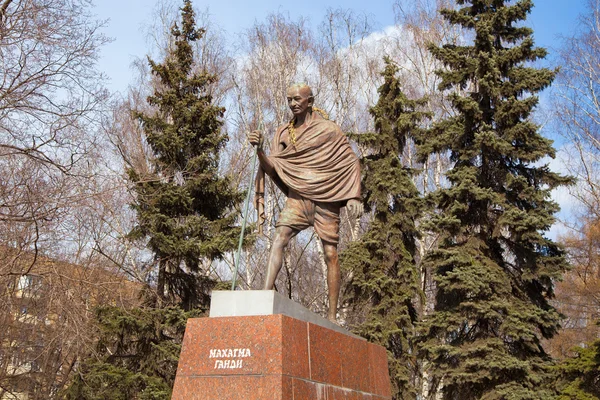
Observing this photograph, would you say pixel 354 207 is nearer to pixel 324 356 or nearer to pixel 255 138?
pixel 255 138

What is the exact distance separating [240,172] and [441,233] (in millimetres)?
8384

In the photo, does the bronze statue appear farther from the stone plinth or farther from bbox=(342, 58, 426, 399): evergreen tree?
bbox=(342, 58, 426, 399): evergreen tree

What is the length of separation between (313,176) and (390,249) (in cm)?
917

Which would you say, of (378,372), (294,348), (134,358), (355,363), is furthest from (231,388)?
(134,358)

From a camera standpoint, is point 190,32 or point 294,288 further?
point 294,288

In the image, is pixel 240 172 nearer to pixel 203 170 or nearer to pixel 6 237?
pixel 203 170

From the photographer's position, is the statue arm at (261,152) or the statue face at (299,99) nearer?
the statue arm at (261,152)

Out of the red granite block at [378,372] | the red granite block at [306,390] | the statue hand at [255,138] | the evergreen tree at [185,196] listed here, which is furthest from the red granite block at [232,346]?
the evergreen tree at [185,196]

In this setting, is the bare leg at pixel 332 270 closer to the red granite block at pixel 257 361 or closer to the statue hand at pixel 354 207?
the statue hand at pixel 354 207

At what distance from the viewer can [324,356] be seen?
20.5 ft

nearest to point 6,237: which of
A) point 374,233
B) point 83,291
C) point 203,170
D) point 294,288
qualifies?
point 83,291

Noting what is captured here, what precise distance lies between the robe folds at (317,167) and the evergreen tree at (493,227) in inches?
244

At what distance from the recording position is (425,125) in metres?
23.4

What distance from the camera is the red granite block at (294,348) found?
18.7 ft
